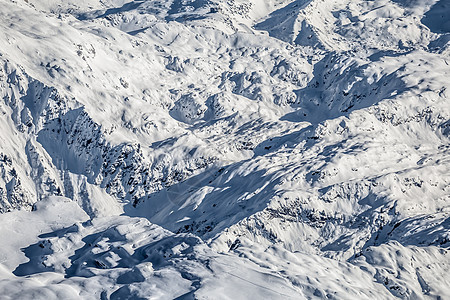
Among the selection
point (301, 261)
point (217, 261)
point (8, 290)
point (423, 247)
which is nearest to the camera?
point (8, 290)

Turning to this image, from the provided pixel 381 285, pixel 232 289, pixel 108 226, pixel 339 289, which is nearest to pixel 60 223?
pixel 108 226

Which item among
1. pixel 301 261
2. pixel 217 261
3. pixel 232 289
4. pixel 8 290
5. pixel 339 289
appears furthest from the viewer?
pixel 301 261

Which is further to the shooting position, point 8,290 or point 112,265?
point 112,265

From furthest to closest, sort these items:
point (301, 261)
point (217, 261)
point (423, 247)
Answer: point (423, 247), point (301, 261), point (217, 261)

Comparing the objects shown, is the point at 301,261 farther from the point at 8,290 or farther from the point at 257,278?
the point at 8,290

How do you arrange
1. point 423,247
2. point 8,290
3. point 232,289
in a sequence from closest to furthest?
point 8,290 < point 232,289 < point 423,247

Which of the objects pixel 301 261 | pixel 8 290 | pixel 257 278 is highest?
pixel 8 290

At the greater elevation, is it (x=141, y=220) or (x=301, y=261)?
(x=141, y=220)

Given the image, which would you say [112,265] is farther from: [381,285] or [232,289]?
[381,285]

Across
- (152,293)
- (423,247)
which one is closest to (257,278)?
(152,293)
